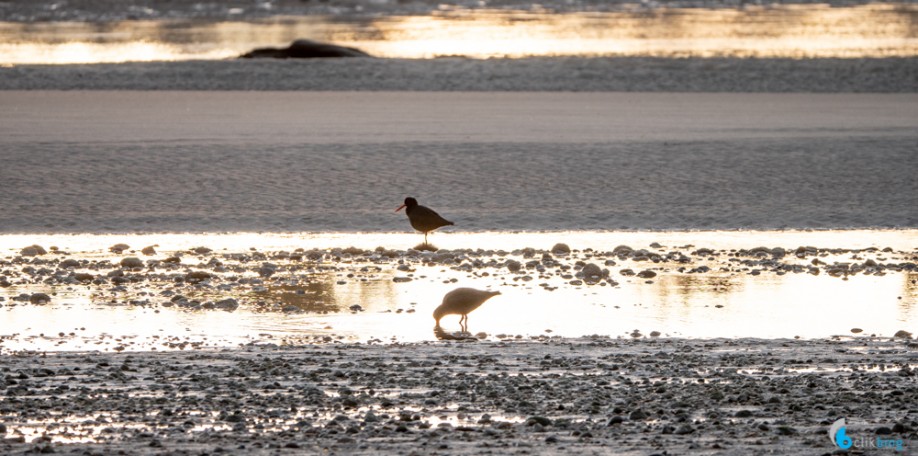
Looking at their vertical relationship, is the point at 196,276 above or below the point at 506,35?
below

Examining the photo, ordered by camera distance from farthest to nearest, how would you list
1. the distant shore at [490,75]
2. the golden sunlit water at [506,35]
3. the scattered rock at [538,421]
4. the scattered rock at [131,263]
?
the golden sunlit water at [506,35], the distant shore at [490,75], the scattered rock at [131,263], the scattered rock at [538,421]

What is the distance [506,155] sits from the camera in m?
17.1

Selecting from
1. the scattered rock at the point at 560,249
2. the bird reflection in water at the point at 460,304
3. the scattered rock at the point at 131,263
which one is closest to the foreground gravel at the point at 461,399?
the bird reflection in water at the point at 460,304

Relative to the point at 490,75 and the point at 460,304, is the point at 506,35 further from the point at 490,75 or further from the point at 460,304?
the point at 460,304

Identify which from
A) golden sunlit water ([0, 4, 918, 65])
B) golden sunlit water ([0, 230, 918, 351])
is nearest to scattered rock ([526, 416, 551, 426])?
golden sunlit water ([0, 230, 918, 351])

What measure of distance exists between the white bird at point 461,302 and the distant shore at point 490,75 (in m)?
16.0

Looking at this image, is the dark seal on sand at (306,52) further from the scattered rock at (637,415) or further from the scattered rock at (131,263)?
the scattered rock at (637,415)

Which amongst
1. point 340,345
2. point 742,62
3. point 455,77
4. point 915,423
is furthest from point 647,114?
point 915,423

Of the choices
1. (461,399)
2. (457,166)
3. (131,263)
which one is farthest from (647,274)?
(457,166)

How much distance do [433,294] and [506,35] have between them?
2937cm
